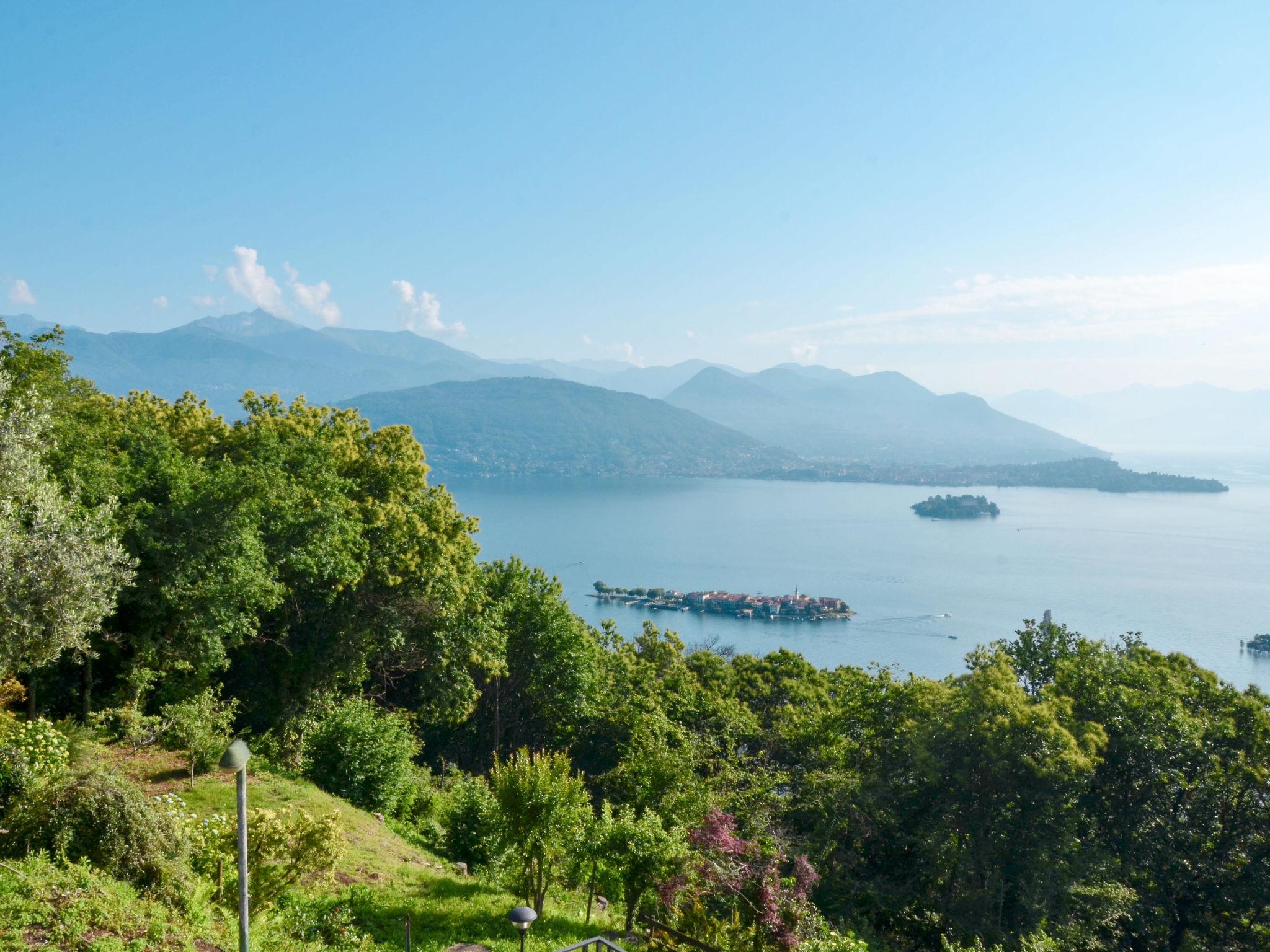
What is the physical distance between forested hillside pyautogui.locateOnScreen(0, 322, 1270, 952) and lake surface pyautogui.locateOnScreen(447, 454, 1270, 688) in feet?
129

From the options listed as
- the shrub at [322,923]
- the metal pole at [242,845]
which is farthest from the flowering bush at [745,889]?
the metal pole at [242,845]

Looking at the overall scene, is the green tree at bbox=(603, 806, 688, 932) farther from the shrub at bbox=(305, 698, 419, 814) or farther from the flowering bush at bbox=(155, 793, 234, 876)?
the shrub at bbox=(305, 698, 419, 814)

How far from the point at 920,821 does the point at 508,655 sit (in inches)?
472

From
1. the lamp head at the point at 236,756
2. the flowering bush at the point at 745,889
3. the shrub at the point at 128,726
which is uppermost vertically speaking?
the lamp head at the point at 236,756

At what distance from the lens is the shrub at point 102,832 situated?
23.7 ft

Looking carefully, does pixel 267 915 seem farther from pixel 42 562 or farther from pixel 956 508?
pixel 956 508

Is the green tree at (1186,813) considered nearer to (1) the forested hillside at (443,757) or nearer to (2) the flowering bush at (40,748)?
(1) the forested hillside at (443,757)

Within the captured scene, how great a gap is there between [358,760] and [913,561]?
3628 inches

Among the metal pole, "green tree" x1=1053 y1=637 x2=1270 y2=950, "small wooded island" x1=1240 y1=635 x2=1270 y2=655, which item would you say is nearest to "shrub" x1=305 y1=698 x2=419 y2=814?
the metal pole

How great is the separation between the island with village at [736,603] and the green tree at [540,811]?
5974 centimetres

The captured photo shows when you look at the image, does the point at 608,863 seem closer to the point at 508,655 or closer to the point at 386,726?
the point at 386,726

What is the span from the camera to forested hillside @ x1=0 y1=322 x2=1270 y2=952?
28.6 feet

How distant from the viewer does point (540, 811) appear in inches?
387

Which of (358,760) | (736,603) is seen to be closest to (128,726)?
(358,760)
